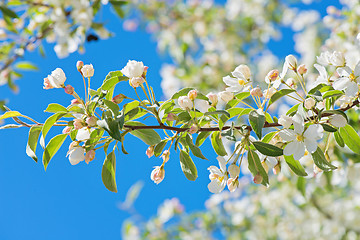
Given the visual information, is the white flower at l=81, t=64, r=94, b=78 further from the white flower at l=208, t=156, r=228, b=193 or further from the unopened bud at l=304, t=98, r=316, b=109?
the unopened bud at l=304, t=98, r=316, b=109

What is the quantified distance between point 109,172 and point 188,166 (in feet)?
0.64

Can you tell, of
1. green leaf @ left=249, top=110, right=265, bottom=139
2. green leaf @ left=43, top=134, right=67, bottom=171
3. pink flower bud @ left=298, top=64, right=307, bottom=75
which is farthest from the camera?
pink flower bud @ left=298, top=64, right=307, bottom=75

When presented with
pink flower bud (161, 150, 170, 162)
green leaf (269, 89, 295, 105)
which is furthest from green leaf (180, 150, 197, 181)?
green leaf (269, 89, 295, 105)

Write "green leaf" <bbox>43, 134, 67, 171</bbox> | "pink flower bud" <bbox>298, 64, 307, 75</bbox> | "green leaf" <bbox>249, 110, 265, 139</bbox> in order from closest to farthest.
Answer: "green leaf" <bbox>249, 110, 265, 139</bbox> → "green leaf" <bbox>43, 134, 67, 171</bbox> → "pink flower bud" <bbox>298, 64, 307, 75</bbox>

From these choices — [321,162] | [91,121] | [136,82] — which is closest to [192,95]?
[136,82]

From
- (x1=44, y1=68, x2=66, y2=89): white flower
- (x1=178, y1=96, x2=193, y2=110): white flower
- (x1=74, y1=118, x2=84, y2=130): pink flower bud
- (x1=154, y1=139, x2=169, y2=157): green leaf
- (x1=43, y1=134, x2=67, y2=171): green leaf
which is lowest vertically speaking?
(x1=154, y1=139, x2=169, y2=157): green leaf

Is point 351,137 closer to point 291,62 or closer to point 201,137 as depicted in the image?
point 291,62

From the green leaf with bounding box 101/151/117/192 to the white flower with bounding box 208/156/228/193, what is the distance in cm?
25

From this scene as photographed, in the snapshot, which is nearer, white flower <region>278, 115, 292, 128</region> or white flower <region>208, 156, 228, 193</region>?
white flower <region>278, 115, 292, 128</region>

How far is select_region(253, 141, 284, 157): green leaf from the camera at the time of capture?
84 centimetres

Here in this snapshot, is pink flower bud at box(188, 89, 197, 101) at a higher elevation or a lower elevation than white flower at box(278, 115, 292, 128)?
higher

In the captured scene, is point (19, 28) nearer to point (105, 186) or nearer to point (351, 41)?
point (105, 186)

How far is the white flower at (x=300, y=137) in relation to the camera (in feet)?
2.76

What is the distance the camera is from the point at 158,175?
977 millimetres
